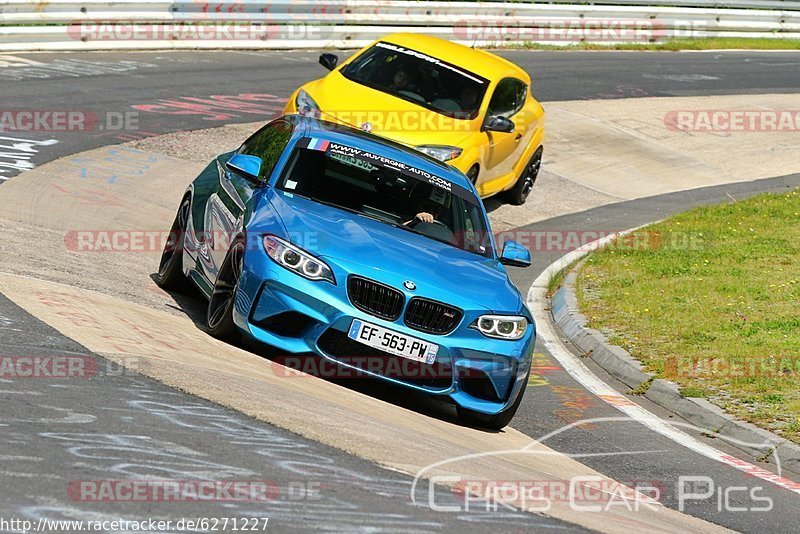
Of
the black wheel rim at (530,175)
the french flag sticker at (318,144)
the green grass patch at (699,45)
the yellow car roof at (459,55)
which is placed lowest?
the green grass patch at (699,45)

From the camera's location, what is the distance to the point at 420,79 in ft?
50.8

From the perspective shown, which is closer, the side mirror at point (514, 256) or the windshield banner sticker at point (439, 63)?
the side mirror at point (514, 256)

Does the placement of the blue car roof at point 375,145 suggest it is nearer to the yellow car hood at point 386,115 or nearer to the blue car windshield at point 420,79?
the yellow car hood at point 386,115

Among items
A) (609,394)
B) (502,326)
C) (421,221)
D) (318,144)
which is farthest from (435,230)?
(609,394)

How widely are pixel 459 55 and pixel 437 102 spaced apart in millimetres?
1113

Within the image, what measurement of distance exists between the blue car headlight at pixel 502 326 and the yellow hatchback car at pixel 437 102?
19.6 feet

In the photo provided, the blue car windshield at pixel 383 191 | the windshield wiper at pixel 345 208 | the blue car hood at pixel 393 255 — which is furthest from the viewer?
the blue car windshield at pixel 383 191

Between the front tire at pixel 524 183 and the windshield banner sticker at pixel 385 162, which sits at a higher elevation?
the windshield banner sticker at pixel 385 162

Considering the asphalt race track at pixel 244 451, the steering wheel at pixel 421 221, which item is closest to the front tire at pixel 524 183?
the asphalt race track at pixel 244 451

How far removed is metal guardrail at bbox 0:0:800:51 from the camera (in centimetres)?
2175

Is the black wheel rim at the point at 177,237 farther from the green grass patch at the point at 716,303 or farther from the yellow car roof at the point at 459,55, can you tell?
the yellow car roof at the point at 459,55

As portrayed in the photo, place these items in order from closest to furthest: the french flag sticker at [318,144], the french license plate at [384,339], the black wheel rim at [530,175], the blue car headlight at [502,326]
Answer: the french license plate at [384,339]
the blue car headlight at [502,326]
the french flag sticker at [318,144]
the black wheel rim at [530,175]

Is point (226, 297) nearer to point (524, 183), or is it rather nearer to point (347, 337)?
point (347, 337)

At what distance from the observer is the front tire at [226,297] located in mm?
8289
